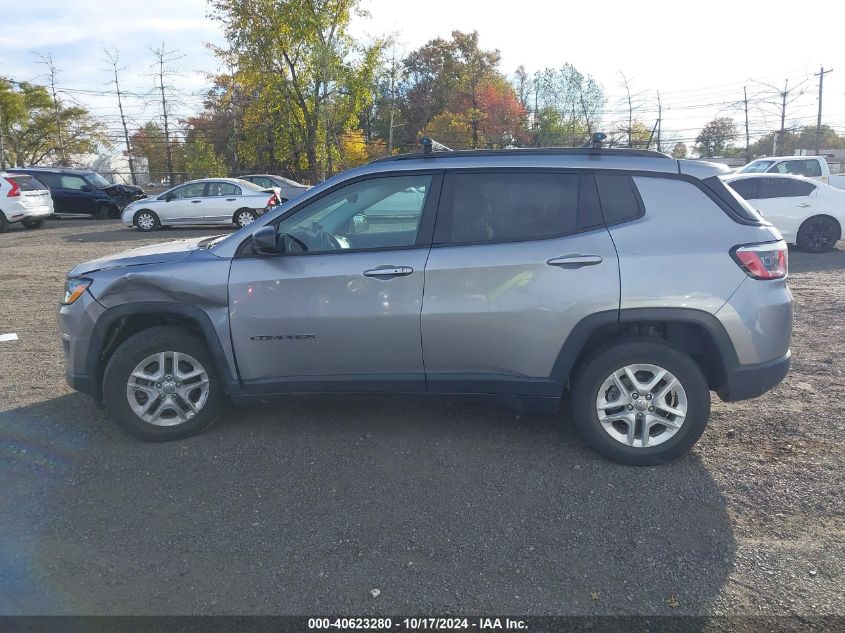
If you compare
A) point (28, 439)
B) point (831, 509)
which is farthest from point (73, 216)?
point (831, 509)

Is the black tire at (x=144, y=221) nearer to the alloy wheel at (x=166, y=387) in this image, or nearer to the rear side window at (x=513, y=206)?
the alloy wheel at (x=166, y=387)

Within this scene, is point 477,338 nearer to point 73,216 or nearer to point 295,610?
point 295,610

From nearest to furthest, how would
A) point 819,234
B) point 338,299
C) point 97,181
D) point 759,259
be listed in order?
1. point 759,259
2. point 338,299
3. point 819,234
4. point 97,181

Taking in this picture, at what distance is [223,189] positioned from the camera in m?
19.0

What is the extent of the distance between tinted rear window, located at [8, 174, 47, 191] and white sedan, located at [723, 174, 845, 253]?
1851 centimetres

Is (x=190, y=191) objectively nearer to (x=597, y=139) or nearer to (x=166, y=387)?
(x=166, y=387)

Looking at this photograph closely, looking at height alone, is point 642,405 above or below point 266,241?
below

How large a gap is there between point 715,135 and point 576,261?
49.3 metres

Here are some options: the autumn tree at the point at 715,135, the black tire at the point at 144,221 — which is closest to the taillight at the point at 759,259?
the black tire at the point at 144,221

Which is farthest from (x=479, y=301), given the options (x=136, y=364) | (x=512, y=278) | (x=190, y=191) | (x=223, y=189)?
(x=190, y=191)

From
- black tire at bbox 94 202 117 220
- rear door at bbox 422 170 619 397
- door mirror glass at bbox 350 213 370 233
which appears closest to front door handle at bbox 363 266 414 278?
rear door at bbox 422 170 619 397

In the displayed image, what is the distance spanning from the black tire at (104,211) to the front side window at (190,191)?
5096 millimetres

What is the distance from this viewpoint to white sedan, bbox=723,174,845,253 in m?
12.4

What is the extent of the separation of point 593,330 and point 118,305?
304 cm
